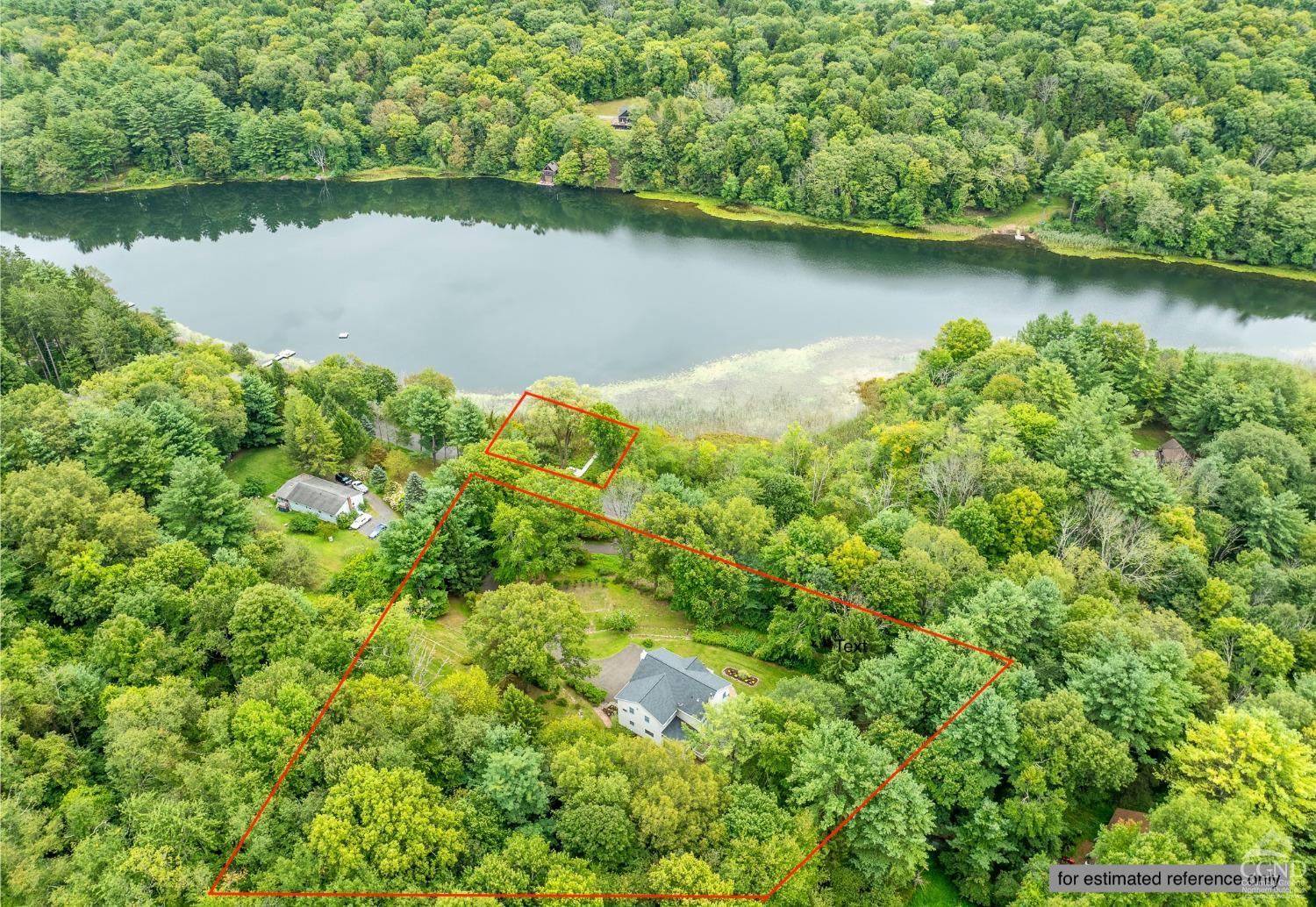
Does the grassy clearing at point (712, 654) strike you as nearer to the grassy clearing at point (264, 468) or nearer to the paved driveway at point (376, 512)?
the paved driveway at point (376, 512)

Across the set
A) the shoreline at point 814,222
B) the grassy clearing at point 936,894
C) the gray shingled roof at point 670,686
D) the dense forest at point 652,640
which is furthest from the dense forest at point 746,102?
the grassy clearing at point 936,894

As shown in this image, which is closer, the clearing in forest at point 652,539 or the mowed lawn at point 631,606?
the clearing in forest at point 652,539

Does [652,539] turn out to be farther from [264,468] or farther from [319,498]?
[264,468]

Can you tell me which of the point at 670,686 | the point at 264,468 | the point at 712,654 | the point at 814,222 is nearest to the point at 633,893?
the point at 670,686

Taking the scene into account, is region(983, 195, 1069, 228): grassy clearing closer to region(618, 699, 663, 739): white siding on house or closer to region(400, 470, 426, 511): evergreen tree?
region(400, 470, 426, 511): evergreen tree

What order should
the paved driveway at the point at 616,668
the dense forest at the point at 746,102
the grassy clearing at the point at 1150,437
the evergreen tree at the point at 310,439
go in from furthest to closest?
1. the dense forest at the point at 746,102
2. the grassy clearing at the point at 1150,437
3. the evergreen tree at the point at 310,439
4. the paved driveway at the point at 616,668

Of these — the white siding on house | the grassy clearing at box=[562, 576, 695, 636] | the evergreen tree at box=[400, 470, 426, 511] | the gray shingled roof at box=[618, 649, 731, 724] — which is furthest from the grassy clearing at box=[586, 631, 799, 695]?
the evergreen tree at box=[400, 470, 426, 511]
